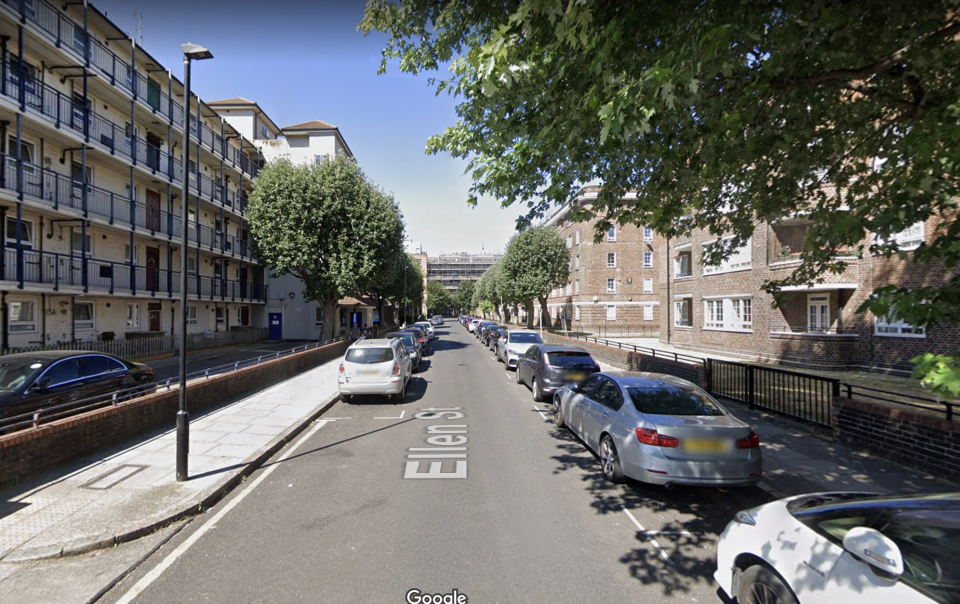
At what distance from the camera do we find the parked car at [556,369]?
10766 mm

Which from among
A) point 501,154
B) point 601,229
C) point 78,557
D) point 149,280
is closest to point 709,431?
point 601,229

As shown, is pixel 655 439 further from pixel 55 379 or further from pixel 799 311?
pixel 799 311

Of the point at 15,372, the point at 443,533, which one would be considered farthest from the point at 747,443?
the point at 15,372

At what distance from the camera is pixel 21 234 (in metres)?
14.9

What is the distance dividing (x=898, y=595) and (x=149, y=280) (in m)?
26.9

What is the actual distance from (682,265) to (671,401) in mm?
24196

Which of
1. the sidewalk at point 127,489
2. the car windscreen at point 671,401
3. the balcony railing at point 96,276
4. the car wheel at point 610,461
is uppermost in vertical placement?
the balcony railing at point 96,276

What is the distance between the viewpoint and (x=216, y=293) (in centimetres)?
2598

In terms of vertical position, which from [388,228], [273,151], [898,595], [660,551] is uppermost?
[273,151]

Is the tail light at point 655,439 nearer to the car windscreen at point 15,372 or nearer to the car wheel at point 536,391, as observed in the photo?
the car wheel at point 536,391

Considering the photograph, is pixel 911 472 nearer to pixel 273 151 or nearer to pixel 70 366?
pixel 70 366

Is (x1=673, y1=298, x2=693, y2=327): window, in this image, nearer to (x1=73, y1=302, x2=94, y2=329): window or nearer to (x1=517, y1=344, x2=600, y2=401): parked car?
(x1=517, y1=344, x2=600, y2=401): parked car

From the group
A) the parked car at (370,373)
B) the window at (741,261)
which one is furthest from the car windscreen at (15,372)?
the window at (741,261)

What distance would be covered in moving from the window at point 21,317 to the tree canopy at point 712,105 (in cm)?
1765
